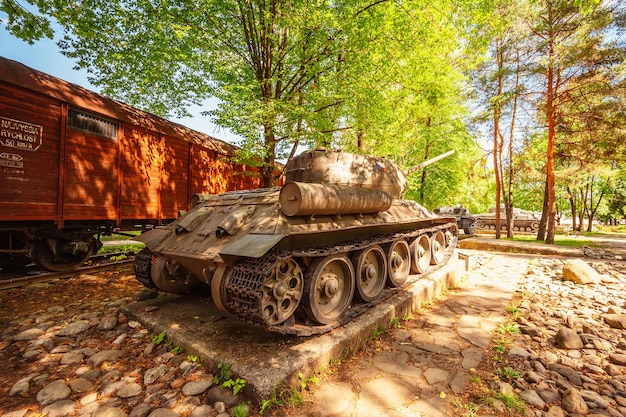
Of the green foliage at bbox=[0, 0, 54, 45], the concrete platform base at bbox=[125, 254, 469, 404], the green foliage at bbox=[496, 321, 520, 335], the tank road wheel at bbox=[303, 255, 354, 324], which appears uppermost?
the green foliage at bbox=[0, 0, 54, 45]

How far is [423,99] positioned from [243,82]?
810 centimetres

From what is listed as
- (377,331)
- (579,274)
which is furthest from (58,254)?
(579,274)

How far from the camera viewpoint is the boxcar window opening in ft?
21.2

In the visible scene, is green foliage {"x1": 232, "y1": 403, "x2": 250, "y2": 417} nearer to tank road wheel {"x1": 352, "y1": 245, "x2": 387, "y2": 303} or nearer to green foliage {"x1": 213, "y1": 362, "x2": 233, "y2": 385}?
green foliage {"x1": 213, "y1": 362, "x2": 233, "y2": 385}

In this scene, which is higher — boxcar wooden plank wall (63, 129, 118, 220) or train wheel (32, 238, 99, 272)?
boxcar wooden plank wall (63, 129, 118, 220)

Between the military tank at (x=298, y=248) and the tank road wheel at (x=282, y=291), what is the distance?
12 millimetres

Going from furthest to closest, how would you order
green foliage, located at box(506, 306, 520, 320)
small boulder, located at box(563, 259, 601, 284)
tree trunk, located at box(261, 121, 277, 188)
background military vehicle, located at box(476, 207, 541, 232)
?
background military vehicle, located at box(476, 207, 541, 232)
tree trunk, located at box(261, 121, 277, 188)
small boulder, located at box(563, 259, 601, 284)
green foliage, located at box(506, 306, 520, 320)

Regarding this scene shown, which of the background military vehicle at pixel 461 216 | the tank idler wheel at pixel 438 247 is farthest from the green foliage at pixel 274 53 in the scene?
the background military vehicle at pixel 461 216

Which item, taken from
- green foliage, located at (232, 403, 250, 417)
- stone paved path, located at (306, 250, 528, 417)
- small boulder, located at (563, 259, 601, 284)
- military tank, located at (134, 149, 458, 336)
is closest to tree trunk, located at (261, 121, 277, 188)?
military tank, located at (134, 149, 458, 336)

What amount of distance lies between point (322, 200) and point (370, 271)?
1.77m

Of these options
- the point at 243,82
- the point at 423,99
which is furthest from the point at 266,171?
the point at 423,99

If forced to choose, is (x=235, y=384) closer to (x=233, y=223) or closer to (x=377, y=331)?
(x=233, y=223)

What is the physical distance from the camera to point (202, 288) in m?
Result: 5.48

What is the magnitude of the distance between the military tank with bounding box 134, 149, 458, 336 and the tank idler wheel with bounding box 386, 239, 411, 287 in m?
0.02
